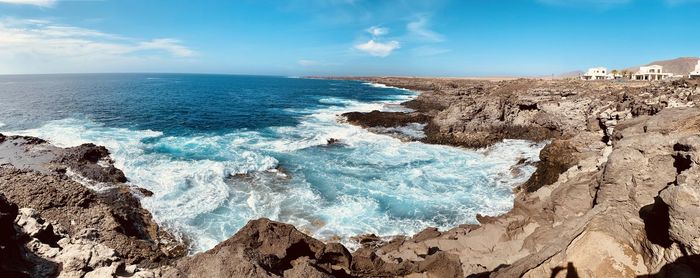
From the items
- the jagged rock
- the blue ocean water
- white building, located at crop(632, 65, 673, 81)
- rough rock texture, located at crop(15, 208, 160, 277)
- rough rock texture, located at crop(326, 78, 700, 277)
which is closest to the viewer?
the jagged rock

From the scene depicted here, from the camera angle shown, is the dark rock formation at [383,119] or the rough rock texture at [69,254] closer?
the rough rock texture at [69,254]

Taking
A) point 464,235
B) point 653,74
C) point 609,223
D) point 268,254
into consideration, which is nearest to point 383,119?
point 464,235

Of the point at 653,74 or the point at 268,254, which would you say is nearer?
the point at 268,254

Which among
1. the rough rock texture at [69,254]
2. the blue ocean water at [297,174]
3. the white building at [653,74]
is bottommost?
the blue ocean water at [297,174]

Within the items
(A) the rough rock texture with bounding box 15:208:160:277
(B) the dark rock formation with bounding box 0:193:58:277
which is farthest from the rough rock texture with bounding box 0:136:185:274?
(B) the dark rock formation with bounding box 0:193:58:277

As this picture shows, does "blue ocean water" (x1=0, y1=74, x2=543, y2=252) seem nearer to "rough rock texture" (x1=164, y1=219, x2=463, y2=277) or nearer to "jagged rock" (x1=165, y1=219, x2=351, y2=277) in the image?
"rough rock texture" (x1=164, y1=219, x2=463, y2=277)

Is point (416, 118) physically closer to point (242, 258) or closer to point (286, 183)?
point (286, 183)

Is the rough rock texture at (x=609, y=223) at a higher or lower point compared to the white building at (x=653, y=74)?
lower

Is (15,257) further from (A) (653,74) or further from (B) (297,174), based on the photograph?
(A) (653,74)

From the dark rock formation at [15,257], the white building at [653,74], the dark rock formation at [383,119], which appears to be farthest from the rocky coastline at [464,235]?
the white building at [653,74]

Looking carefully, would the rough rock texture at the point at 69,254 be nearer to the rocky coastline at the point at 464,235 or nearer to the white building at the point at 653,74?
the rocky coastline at the point at 464,235

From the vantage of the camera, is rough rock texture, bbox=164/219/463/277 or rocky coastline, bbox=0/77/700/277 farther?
rough rock texture, bbox=164/219/463/277
